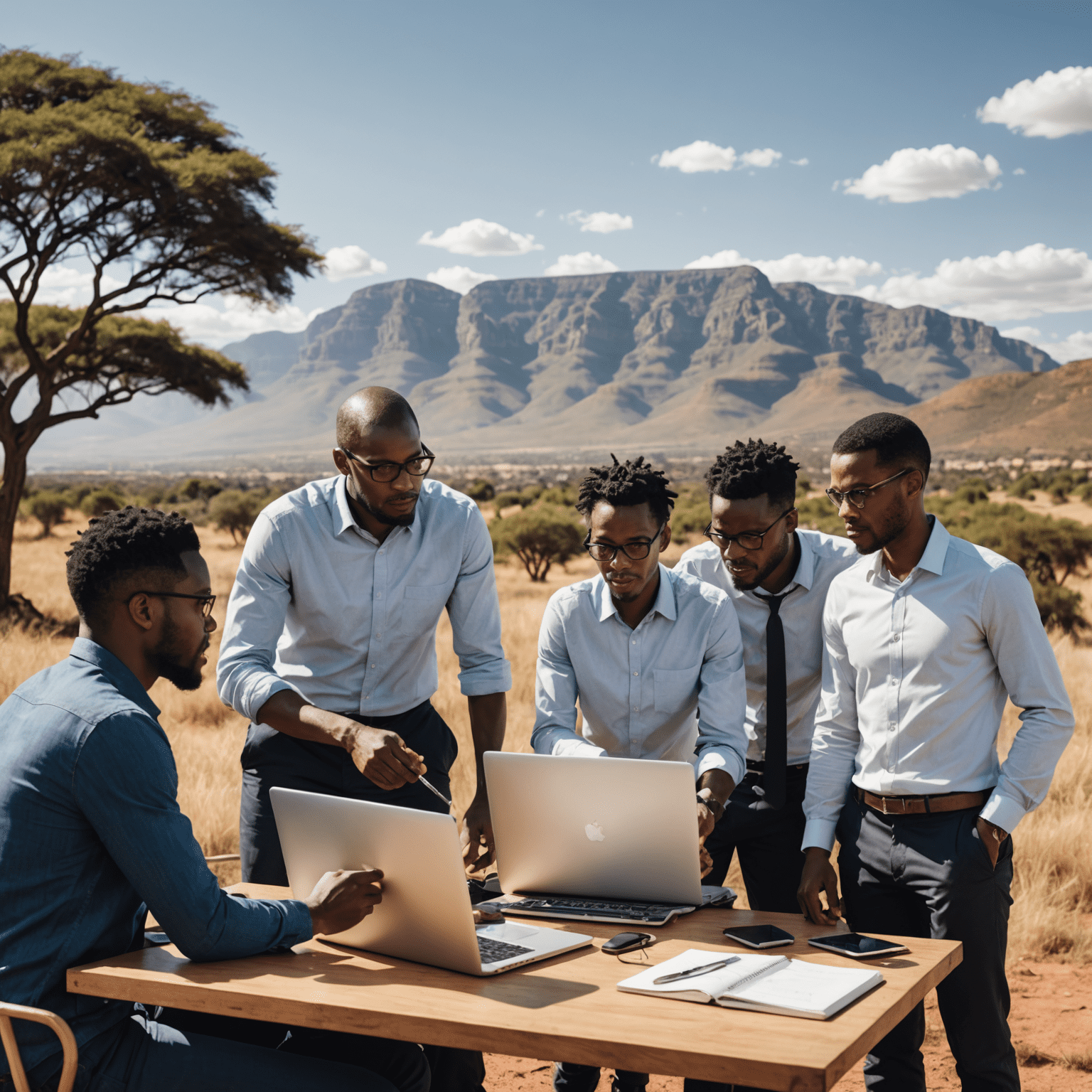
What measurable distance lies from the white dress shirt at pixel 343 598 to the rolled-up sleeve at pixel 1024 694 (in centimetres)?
157

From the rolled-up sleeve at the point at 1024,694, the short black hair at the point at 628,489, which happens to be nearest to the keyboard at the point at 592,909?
the rolled-up sleeve at the point at 1024,694

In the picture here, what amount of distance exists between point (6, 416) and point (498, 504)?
21393mm

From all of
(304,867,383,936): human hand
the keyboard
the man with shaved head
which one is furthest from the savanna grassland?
(304,867,383,936): human hand

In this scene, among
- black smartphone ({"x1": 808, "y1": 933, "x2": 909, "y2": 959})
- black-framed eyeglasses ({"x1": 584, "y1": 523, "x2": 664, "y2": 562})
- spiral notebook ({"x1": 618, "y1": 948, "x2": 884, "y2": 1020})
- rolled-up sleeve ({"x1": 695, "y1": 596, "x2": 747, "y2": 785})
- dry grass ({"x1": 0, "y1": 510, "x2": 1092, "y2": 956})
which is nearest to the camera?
spiral notebook ({"x1": 618, "y1": 948, "x2": 884, "y2": 1020})

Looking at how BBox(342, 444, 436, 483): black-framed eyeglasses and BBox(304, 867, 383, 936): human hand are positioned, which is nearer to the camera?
BBox(304, 867, 383, 936): human hand

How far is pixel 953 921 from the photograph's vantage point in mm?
2768

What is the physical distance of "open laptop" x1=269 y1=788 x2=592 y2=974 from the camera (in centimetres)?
221

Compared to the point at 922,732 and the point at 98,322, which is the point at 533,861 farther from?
the point at 98,322

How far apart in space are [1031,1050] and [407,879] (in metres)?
3.09

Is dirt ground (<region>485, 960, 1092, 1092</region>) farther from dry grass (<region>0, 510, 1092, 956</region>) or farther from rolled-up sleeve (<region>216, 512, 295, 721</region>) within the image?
rolled-up sleeve (<region>216, 512, 295, 721</region>)

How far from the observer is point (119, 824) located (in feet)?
7.28

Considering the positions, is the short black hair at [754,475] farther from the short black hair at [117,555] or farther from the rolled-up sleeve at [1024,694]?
the short black hair at [117,555]

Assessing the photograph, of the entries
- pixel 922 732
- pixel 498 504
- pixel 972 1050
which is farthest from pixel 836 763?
pixel 498 504

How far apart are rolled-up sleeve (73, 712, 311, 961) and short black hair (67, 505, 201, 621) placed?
13.2 inches
